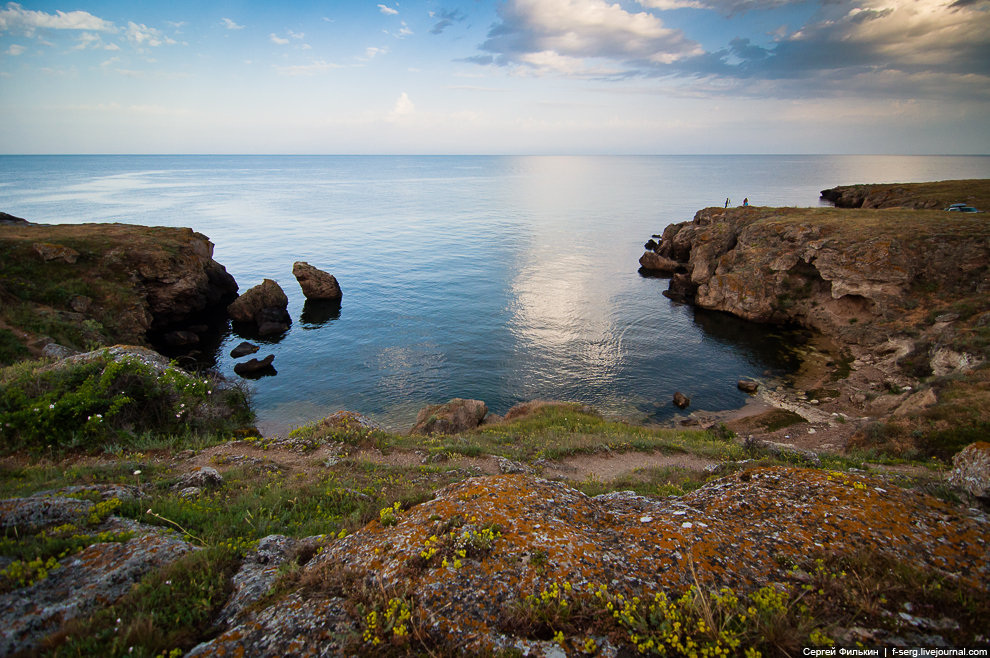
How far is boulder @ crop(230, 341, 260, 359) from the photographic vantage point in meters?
35.1

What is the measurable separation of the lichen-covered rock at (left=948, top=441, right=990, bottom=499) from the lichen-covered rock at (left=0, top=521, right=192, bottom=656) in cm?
1187

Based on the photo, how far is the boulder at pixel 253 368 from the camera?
105ft

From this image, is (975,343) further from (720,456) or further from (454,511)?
(454,511)

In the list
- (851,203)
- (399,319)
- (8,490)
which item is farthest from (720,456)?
(851,203)

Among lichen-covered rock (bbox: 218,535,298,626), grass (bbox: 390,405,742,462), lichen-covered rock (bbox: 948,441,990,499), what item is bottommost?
grass (bbox: 390,405,742,462)

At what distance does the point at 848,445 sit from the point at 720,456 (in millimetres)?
8168

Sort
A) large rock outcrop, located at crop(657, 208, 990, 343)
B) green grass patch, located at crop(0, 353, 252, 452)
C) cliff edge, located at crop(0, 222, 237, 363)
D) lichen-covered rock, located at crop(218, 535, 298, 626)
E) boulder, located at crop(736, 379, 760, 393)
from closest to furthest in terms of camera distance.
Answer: lichen-covered rock, located at crop(218, 535, 298, 626) < green grass patch, located at crop(0, 353, 252, 452) < cliff edge, located at crop(0, 222, 237, 363) < boulder, located at crop(736, 379, 760, 393) < large rock outcrop, located at crop(657, 208, 990, 343)

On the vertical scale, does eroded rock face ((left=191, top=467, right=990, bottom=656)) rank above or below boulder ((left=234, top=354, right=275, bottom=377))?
above

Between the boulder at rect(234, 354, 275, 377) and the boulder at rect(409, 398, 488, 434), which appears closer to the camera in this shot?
the boulder at rect(409, 398, 488, 434)

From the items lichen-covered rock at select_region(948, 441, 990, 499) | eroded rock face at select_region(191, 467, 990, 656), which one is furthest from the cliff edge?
lichen-covered rock at select_region(948, 441, 990, 499)

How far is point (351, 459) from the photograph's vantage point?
11.4 meters

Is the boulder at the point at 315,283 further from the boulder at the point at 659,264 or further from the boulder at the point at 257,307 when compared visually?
the boulder at the point at 659,264

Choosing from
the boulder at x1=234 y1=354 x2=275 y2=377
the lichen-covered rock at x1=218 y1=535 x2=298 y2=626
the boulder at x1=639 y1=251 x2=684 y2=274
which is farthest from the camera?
the boulder at x1=639 y1=251 x2=684 y2=274

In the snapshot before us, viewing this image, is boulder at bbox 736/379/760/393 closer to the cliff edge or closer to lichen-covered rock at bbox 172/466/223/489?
lichen-covered rock at bbox 172/466/223/489
